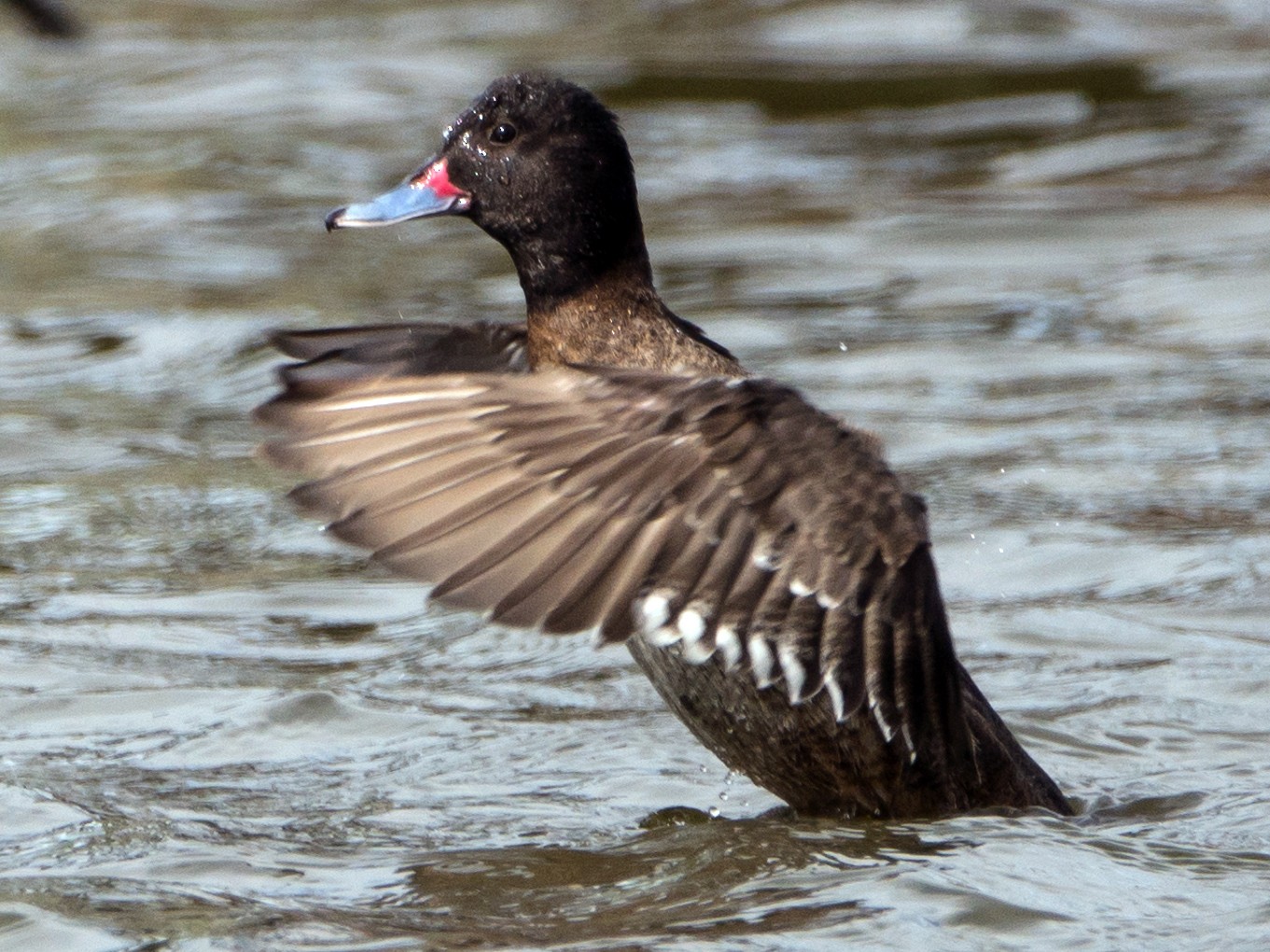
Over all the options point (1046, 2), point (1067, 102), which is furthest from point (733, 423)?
point (1046, 2)

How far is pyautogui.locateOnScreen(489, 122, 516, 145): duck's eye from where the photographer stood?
5.30m

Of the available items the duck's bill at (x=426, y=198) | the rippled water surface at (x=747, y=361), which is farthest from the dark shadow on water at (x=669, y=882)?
the duck's bill at (x=426, y=198)

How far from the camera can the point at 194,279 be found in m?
10.4

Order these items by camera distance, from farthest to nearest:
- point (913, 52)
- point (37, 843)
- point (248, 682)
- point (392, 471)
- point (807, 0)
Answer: point (807, 0) < point (913, 52) < point (248, 682) < point (37, 843) < point (392, 471)

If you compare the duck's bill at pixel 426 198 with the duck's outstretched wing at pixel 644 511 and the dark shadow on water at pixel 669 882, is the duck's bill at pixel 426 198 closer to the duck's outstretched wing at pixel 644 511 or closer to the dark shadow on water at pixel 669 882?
the duck's outstretched wing at pixel 644 511

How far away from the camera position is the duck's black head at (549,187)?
525 cm

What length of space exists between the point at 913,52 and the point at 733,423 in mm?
10487

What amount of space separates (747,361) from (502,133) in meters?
3.85

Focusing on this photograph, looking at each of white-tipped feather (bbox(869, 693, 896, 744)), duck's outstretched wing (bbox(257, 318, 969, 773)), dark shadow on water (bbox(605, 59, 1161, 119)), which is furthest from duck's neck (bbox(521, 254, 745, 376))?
dark shadow on water (bbox(605, 59, 1161, 119))

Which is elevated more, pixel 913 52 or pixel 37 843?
pixel 913 52

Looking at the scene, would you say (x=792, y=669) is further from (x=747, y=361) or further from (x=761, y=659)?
(x=747, y=361)

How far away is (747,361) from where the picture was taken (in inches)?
358

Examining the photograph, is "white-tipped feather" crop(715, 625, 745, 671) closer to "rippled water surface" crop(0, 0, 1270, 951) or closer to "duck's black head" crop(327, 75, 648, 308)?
"rippled water surface" crop(0, 0, 1270, 951)

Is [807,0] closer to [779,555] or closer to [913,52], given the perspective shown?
[913,52]
